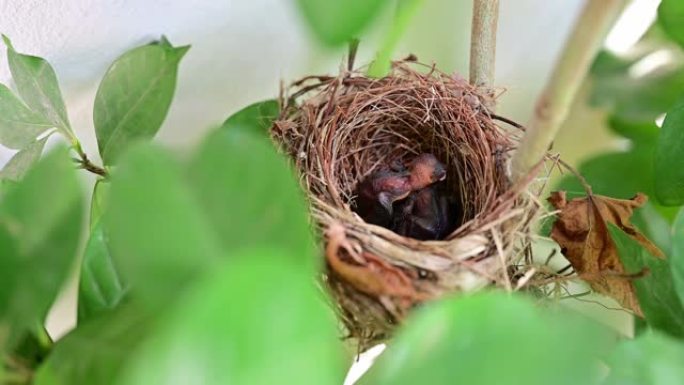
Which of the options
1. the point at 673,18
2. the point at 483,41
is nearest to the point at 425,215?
the point at 483,41

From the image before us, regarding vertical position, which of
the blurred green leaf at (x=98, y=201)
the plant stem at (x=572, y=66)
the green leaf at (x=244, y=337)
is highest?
the plant stem at (x=572, y=66)

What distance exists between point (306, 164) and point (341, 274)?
0.18 m

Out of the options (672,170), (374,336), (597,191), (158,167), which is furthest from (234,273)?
(597,191)

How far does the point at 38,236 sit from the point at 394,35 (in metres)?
0.37

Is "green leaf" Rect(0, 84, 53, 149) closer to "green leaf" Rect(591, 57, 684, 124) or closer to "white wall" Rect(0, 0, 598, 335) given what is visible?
"white wall" Rect(0, 0, 598, 335)

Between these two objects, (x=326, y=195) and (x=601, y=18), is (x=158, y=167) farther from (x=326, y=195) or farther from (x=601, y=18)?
(x=326, y=195)

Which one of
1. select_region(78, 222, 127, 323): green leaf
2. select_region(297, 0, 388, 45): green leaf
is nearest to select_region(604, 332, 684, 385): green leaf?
select_region(297, 0, 388, 45): green leaf

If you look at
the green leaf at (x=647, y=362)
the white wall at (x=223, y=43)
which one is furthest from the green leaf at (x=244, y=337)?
the white wall at (x=223, y=43)

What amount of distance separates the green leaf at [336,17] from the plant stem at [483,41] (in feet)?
1.51

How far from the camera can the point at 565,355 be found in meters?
0.24

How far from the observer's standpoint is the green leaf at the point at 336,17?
0.84ft

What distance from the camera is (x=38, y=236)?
34 cm

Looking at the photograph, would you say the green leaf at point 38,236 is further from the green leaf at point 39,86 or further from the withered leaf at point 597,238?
the withered leaf at point 597,238

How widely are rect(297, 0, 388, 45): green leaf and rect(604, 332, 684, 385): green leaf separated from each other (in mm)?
217
